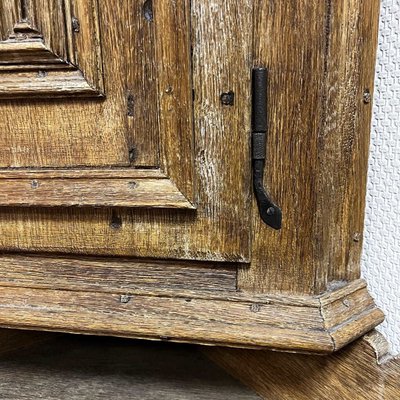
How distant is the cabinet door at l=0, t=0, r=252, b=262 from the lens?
1.19ft

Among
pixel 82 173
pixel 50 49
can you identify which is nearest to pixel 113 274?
pixel 82 173

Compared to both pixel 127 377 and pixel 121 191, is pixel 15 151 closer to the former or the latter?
pixel 121 191

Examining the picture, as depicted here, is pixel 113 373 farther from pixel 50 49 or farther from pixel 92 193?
pixel 50 49

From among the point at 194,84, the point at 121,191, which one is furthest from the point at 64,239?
the point at 194,84

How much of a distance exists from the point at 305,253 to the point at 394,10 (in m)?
0.23

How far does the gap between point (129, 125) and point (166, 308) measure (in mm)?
168

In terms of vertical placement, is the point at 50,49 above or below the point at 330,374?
above

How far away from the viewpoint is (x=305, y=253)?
1.26 ft

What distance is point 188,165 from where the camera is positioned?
0.38 meters

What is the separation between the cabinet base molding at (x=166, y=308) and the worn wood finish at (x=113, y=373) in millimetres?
131

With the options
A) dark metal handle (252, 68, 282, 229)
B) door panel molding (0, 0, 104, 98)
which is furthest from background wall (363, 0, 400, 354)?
door panel molding (0, 0, 104, 98)

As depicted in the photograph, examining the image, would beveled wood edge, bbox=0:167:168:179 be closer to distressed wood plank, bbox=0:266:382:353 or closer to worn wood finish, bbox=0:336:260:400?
distressed wood plank, bbox=0:266:382:353

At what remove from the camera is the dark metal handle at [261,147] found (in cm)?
36

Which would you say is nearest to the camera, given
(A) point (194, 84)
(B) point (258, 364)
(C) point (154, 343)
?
(A) point (194, 84)
